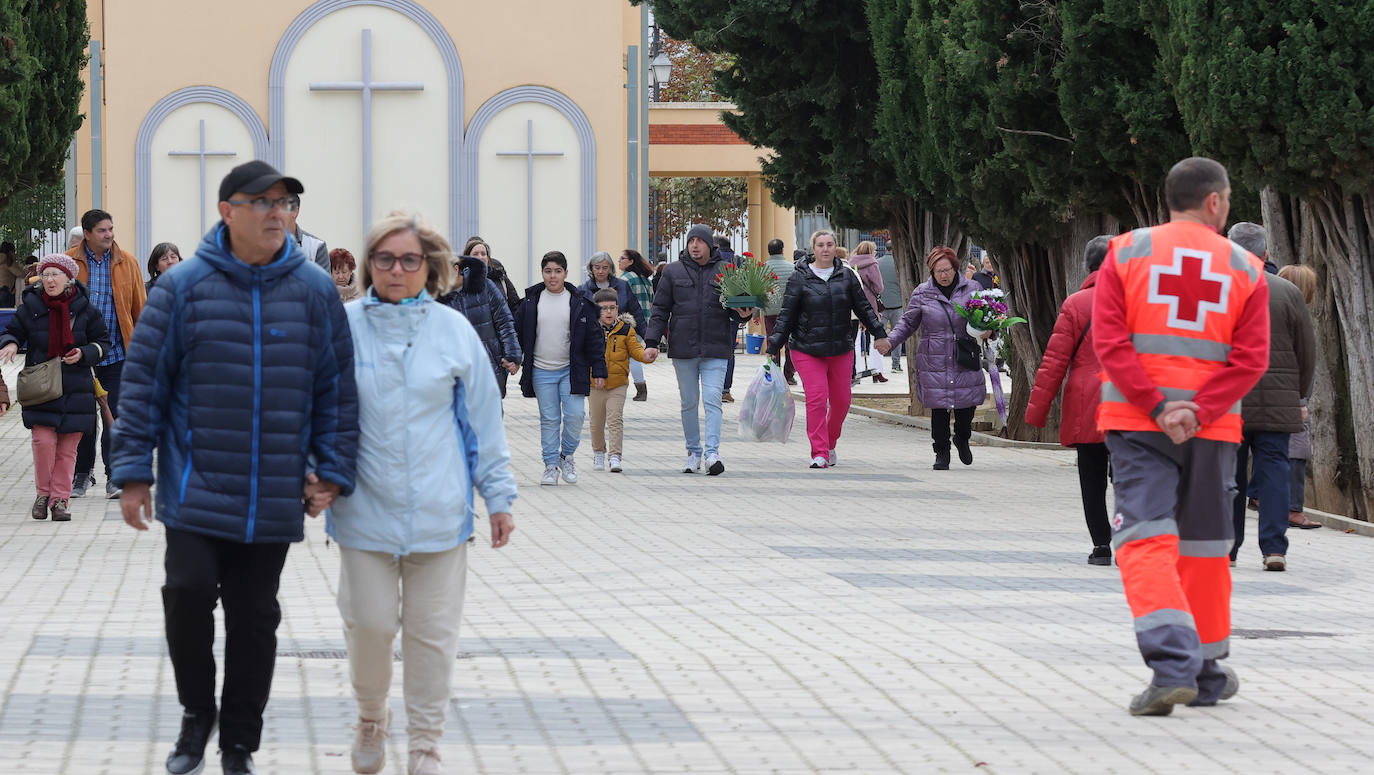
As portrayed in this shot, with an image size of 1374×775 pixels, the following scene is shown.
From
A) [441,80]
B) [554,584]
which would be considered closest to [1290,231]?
[554,584]

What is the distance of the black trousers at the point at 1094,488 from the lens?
1013cm

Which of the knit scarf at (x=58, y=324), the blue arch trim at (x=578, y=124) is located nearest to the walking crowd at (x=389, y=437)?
the knit scarf at (x=58, y=324)

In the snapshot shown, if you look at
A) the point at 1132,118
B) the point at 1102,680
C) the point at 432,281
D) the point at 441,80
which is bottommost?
the point at 1102,680

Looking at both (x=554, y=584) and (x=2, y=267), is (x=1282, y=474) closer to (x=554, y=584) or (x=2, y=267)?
(x=554, y=584)

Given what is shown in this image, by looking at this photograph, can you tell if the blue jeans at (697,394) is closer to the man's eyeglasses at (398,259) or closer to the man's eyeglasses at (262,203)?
the man's eyeglasses at (398,259)

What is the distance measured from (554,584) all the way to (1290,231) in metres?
6.20

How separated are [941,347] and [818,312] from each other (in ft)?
3.43

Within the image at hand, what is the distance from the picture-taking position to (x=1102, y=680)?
6887mm

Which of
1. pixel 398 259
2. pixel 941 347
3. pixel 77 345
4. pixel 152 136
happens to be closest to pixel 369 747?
pixel 398 259

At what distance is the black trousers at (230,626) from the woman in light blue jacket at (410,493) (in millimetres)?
226

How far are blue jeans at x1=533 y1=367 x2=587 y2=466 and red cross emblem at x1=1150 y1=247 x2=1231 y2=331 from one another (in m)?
8.36

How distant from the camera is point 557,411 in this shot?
14.5 m

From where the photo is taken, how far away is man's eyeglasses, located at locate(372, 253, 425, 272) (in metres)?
5.34

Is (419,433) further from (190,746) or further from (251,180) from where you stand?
(190,746)
